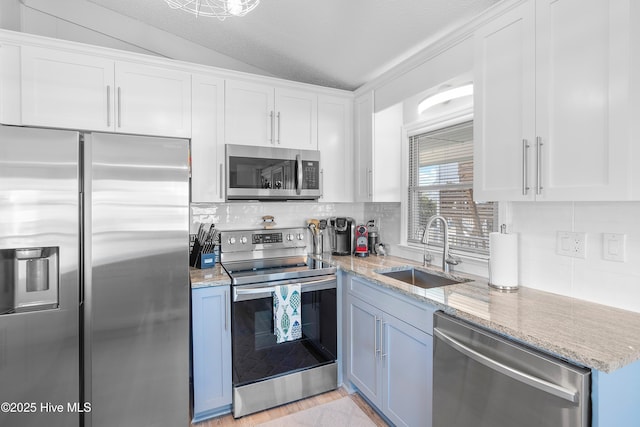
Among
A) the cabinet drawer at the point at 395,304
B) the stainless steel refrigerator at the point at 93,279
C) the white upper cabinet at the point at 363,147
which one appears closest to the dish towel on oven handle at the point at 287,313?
the cabinet drawer at the point at 395,304

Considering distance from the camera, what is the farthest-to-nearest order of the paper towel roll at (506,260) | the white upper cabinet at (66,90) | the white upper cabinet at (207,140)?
the white upper cabinet at (207,140) → the white upper cabinet at (66,90) → the paper towel roll at (506,260)

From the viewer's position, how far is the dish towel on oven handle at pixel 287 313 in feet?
7.14

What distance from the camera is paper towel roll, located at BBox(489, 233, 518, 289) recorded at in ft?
5.75

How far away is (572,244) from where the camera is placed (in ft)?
5.29

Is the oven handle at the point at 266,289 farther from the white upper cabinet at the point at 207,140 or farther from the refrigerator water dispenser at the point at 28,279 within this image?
the refrigerator water dispenser at the point at 28,279

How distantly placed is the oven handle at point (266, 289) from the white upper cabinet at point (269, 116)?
3.60 ft

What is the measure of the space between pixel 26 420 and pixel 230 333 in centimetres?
104

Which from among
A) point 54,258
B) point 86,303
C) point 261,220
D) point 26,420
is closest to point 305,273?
point 261,220

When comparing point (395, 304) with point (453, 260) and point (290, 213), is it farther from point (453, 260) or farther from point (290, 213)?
point (290, 213)

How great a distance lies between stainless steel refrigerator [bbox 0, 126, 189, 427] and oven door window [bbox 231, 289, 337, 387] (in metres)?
0.33

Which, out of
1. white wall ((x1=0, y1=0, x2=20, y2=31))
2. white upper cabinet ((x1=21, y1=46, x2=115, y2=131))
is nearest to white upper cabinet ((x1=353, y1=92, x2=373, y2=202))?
white upper cabinet ((x1=21, y1=46, x2=115, y2=131))

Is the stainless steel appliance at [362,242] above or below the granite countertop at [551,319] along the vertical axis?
above

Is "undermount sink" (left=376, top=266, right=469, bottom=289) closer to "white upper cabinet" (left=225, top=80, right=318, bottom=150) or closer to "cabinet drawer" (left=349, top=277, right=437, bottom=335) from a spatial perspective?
"cabinet drawer" (left=349, top=277, right=437, bottom=335)

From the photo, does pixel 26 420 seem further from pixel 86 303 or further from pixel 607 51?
pixel 607 51
